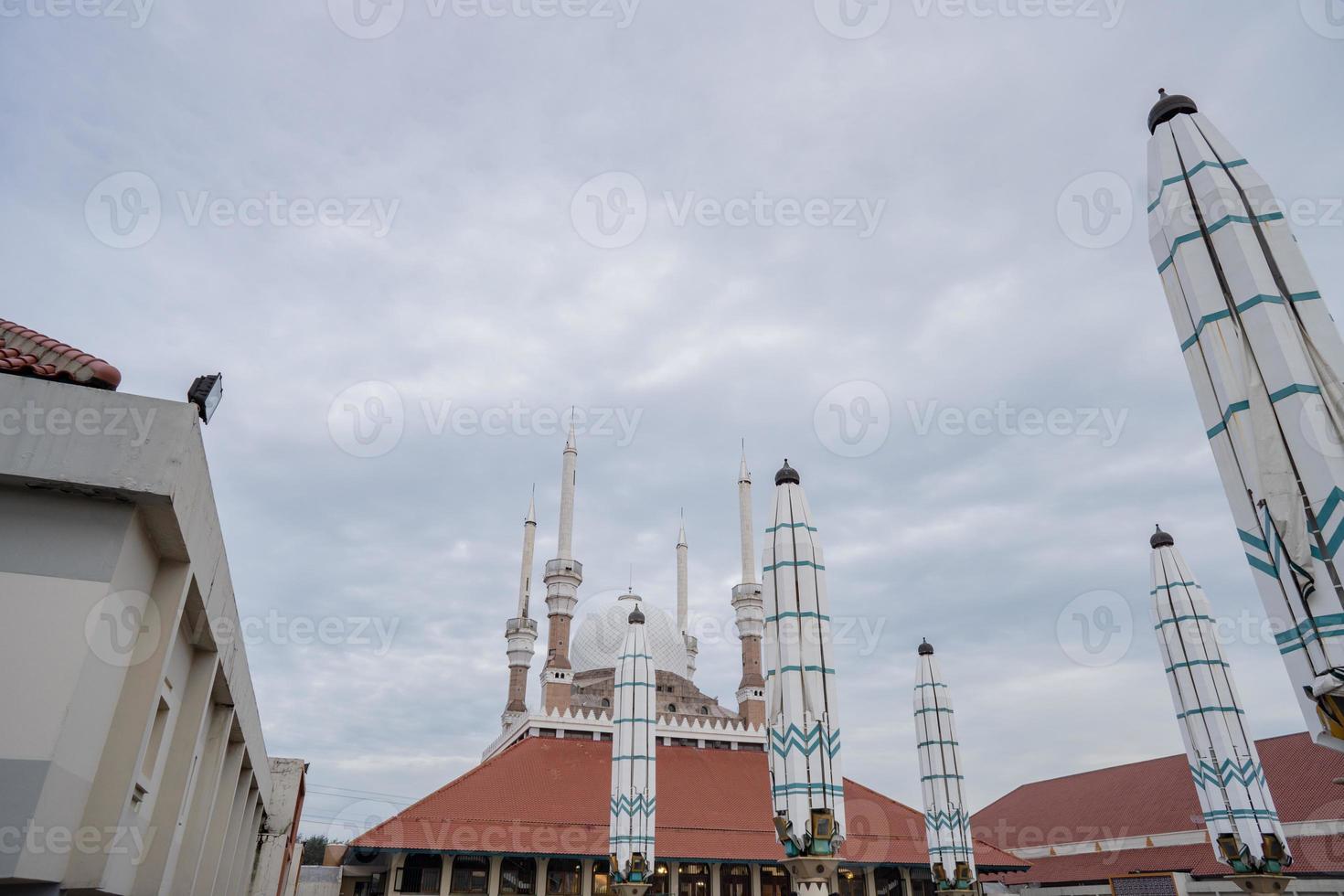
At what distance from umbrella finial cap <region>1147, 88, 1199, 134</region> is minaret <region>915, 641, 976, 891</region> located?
19.8 m

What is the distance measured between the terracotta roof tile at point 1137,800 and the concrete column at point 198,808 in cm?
3664

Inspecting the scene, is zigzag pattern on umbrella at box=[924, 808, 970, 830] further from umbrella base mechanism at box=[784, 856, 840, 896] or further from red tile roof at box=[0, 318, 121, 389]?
red tile roof at box=[0, 318, 121, 389]

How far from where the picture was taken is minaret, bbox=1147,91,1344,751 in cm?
654

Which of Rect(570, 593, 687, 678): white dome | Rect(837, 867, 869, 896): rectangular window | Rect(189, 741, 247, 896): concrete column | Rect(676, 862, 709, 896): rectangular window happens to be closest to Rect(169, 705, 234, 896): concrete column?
Rect(189, 741, 247, 896): concrete column

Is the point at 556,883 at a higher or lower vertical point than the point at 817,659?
lower

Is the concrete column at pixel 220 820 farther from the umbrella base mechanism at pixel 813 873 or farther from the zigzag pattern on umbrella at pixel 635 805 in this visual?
the zigzag pattern on umbrella at pixel 635 805

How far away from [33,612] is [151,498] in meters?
1.30

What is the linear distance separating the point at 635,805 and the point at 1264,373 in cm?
1979

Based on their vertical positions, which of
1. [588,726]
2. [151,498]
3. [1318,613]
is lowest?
[1318,613]

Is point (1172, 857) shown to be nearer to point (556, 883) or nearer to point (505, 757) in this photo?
point (556, 883)

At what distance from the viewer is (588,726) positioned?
40531mm

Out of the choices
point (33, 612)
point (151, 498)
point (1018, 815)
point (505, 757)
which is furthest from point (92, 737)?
point (1018, 815)

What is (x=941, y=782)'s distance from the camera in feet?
77.8

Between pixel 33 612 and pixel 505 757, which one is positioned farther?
pixel 505 757
